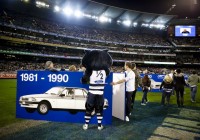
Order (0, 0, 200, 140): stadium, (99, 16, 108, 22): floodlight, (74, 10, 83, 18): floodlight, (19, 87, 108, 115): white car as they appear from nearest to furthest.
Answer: (19, 87, 108, 115): white car
(0, 0, 200, 140): stadium
(74, 10, 83, 18): floodlight
(99, 16, 108, 22): floodlight

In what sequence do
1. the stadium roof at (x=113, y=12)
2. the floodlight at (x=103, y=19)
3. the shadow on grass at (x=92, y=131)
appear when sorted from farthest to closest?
the floodlight at (x=103, y=19)
the stadium roof at (x=113, y=12)
the shadow on grass at (x=92, y=131)

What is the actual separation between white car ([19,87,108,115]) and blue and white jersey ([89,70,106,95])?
1.05 metres

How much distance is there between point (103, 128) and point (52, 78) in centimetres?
253

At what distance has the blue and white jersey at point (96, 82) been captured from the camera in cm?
667

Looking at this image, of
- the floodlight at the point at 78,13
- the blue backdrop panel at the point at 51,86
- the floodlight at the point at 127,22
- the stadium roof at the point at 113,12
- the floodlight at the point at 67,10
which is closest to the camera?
the blue backdrop panel at the point at 51,86

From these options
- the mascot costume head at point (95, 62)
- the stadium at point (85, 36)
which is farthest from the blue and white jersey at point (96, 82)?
the stadium at point (85, 36)

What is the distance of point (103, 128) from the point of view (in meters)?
7.00

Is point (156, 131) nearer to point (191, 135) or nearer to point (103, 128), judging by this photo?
point (191, 135)

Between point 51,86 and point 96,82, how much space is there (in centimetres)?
206

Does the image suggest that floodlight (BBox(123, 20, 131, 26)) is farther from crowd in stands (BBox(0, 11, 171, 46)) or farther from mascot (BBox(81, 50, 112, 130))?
mascot (BBox(81, 50, 112, 130))

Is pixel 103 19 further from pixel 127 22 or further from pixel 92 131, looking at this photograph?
pixel 92 131

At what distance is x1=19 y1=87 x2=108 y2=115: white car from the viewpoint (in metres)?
7.73

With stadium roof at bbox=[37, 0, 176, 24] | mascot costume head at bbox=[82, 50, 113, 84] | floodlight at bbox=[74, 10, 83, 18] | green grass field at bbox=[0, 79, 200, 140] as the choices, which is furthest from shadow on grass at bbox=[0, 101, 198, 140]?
floodlight at bbox=[74, 10, 83, 18]

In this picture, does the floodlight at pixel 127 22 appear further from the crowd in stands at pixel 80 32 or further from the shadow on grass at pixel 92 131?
the shadow on grass at pixel 92 131
